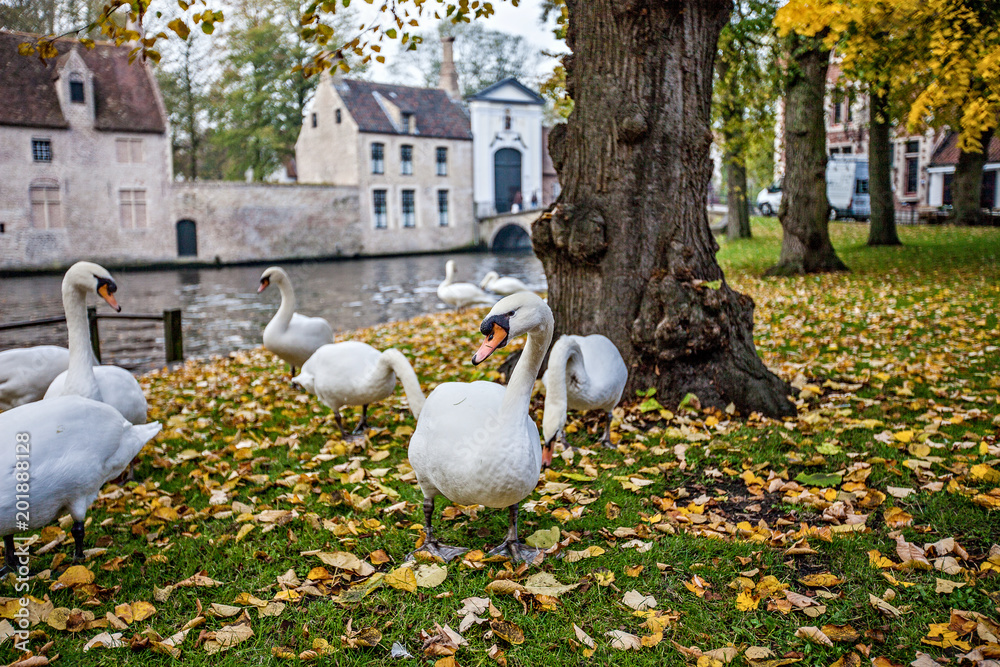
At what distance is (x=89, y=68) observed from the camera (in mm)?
35000

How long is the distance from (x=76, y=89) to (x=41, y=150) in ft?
10.9

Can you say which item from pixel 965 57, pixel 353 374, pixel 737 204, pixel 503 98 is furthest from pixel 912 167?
pixel 353 374

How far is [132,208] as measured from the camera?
117 ft

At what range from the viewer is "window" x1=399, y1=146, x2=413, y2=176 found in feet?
148

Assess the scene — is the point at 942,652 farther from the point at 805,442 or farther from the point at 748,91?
the point at 748,91

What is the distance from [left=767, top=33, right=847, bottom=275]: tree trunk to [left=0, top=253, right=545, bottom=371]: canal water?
293 inches

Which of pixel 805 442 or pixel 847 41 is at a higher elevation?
pixel 847 41

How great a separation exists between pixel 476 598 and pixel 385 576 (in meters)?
0.45

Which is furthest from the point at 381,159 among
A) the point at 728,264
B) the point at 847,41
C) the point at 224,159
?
the point at 847,41

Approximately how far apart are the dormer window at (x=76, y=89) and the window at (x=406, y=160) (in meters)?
17.5

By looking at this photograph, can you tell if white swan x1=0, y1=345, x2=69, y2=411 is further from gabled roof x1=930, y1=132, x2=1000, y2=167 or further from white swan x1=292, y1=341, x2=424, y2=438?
gabled roof x1=930, y1=132, x2=1000, y2=167

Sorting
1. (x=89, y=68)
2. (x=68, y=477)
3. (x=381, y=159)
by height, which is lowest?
(x=68, y=477)

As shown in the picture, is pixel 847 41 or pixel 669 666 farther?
pixel 847 41

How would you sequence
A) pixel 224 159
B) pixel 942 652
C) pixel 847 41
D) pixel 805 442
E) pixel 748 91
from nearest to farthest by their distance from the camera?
pixel 942 652 < pixel 805 442 < pixel 847 41 < pixel 748 91 < pixel 224 159
